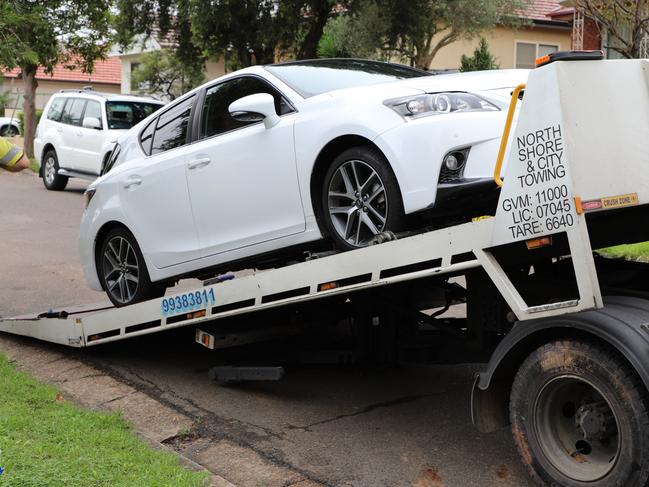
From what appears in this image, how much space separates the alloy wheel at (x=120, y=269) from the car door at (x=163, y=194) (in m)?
0.31

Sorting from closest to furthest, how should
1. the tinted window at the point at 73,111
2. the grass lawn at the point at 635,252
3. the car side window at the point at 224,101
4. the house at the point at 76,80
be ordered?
1. the car side window at the point at 224,101
2. the grass lawn at the point at 635,252
3. the tinted window at the point at 73,111
4. the house at the point at 76,80

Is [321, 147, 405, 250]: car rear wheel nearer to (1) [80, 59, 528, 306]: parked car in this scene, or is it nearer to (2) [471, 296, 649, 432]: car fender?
(1) [80, 59, 528, 306]: parked car

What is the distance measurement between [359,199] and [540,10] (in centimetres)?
3200

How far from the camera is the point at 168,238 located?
7.12 meters

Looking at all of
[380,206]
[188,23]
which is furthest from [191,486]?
[188,23]

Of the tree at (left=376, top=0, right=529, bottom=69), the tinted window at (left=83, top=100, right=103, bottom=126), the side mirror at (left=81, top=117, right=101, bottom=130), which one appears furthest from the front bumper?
the tree at (left=376, top=0, right=529, bottom=69)

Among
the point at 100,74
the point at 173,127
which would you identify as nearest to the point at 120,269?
the point at 173,127

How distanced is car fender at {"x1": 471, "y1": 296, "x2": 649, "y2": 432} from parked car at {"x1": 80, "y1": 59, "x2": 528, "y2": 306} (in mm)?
923

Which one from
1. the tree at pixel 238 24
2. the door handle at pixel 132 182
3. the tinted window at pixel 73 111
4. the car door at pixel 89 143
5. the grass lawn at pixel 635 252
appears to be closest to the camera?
the door handle at pixel 132 182

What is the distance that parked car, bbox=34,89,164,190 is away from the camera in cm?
1970

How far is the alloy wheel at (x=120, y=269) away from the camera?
25.2ft

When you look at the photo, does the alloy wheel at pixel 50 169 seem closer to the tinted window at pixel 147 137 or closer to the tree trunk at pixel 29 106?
the tree trunk at pixel 29 106

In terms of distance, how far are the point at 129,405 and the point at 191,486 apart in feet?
6.31

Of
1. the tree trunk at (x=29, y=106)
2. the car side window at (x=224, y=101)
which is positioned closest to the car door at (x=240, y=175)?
the car side window at (x=224, y=101)
